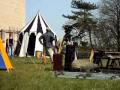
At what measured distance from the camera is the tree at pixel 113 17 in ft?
245

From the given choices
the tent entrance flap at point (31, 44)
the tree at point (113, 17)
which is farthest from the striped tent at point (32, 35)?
the tree at point (113, 17)

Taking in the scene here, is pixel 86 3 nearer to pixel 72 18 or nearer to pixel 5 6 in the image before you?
pixel 72 18

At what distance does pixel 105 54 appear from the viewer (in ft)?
61.4

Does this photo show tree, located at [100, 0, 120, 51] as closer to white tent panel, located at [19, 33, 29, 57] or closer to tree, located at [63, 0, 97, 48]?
tree, located at [63, 0, 97, 48]

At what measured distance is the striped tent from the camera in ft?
131

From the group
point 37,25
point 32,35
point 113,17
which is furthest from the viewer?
point 113,17

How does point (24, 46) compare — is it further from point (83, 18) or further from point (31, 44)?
point (83, 18)

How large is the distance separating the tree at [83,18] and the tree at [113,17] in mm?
5443

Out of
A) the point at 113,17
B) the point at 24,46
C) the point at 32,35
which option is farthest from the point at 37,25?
the point at 113,17

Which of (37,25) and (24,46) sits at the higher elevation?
(37,25)

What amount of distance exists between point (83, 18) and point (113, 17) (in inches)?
352

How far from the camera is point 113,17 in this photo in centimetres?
7562

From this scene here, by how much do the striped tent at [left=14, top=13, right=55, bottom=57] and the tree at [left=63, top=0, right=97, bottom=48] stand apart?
4134 centimetres

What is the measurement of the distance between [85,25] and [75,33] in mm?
2703
